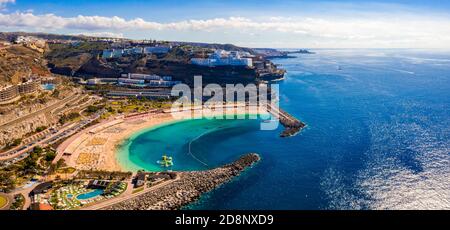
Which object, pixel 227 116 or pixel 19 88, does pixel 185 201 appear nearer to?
pixel 227 116

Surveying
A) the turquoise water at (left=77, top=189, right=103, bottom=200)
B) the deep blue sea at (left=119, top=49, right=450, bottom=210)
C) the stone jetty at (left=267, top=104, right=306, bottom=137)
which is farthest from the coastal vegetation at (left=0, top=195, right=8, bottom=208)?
the stone jetty at (left=267, top=104, right=306, bottom=137)

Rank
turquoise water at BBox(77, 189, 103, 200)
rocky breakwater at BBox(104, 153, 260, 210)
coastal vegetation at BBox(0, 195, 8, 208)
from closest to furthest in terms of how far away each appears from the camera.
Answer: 1. coastal vegetation at BBox(0, 195, 8, 208)
2. rocky breakwater at BBox(104, 153, 260, 210)
3. turquoise water at BBox(77, 189, 103, 200)

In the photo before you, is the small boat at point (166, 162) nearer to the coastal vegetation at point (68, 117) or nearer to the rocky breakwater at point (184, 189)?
the rocky breakwater at point (184, 189)

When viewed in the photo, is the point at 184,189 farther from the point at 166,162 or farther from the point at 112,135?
the point at 112,135

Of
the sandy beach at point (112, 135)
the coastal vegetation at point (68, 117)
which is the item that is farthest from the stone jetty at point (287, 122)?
the coastal vegetation at point (68, 117)

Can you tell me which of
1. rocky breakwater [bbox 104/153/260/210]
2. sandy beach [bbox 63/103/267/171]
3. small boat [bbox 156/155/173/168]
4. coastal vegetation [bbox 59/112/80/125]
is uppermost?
coastal vegetation [bbox 59/112/80/125]

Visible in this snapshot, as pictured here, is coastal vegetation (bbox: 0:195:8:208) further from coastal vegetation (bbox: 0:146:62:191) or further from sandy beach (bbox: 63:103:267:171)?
sandy beach (bbox: 63:103:267:171)

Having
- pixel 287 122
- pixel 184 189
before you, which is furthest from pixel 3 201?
pixel 287 122
